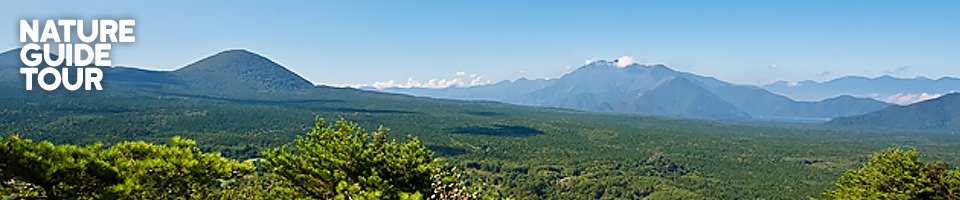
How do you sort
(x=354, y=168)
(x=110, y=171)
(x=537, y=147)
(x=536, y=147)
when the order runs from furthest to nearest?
(x=537, y=147), (x=536, y=147), (x=354, y=168), (x=110, y=171)

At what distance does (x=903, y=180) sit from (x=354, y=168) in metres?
26.0

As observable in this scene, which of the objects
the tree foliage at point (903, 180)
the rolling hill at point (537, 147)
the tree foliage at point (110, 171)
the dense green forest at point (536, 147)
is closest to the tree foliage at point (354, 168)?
the tree foliage at point (110, 171)

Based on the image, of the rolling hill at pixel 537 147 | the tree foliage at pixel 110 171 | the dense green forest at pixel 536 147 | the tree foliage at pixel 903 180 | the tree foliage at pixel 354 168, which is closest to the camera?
the tree foliage at pixel 110 171

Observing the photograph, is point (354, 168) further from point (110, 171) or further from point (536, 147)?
point (536, 147)

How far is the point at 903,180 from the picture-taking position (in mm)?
22109

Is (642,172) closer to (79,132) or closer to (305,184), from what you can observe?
(305,184)

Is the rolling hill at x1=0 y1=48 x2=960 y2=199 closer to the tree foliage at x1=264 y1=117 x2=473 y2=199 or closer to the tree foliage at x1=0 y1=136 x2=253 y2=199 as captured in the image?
the tree foliage at x1=264 y1=117 x2=473 y2=199

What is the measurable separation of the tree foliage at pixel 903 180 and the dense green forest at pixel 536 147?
37.1m

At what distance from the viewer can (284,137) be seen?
108m

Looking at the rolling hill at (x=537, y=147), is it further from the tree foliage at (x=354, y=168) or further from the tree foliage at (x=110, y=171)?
the tree foliage at (x=110, y=171)

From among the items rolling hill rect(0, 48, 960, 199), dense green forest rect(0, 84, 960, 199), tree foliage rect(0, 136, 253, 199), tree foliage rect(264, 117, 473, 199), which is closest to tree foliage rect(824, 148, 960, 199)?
tree foliage rect(264, 117, 473, 199)

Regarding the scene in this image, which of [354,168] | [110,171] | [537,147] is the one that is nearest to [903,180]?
[354,168]

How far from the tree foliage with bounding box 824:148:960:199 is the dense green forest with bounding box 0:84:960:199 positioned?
37137 mm

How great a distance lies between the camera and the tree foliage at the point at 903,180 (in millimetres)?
20344
